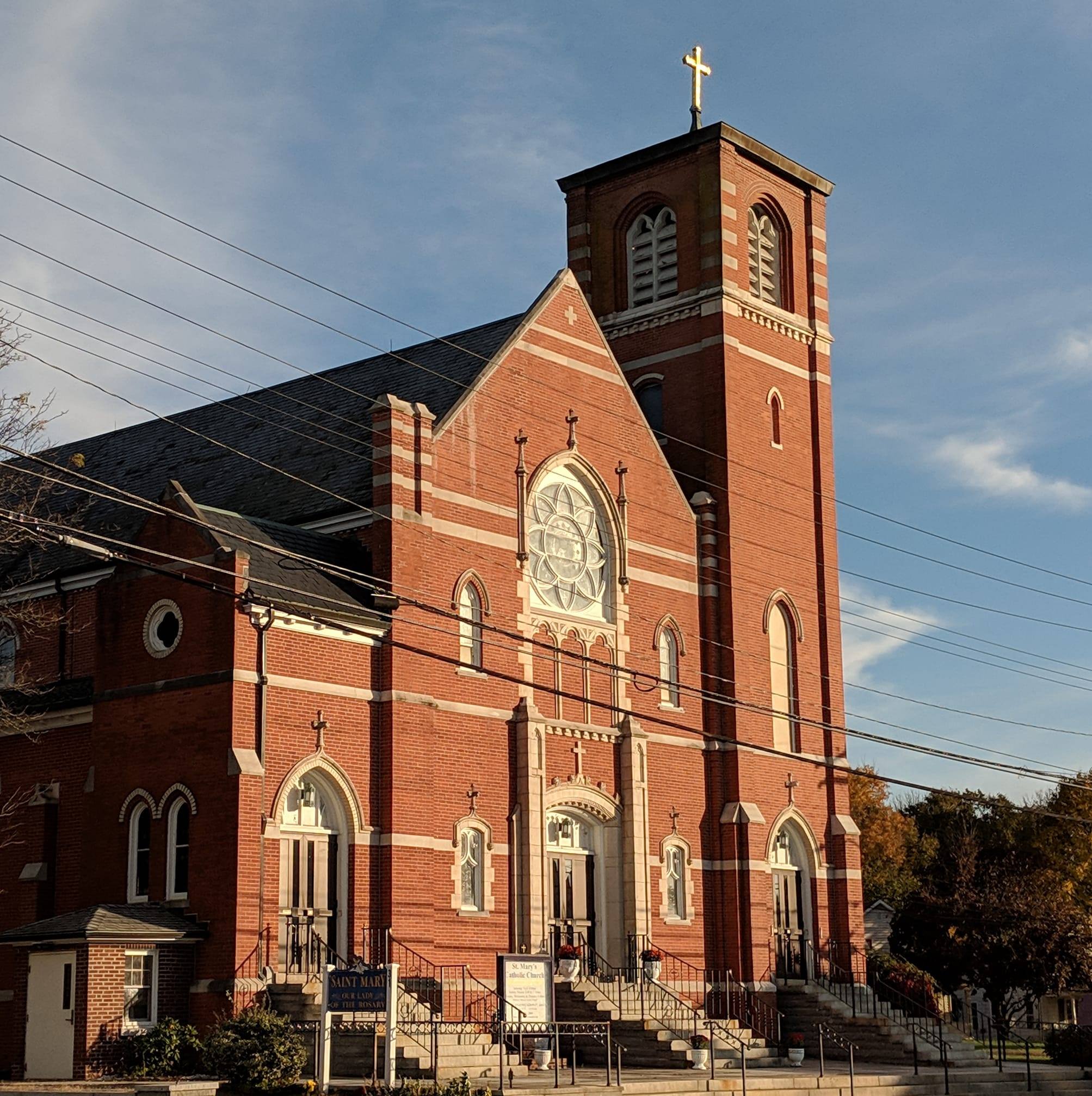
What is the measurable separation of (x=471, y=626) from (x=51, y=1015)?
10.4 meters

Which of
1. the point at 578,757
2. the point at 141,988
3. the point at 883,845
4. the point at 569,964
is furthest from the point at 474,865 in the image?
the point at 883,845

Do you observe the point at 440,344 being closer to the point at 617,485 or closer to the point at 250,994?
the point at 617,485

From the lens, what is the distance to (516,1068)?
27656mm

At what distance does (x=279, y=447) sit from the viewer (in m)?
37.5

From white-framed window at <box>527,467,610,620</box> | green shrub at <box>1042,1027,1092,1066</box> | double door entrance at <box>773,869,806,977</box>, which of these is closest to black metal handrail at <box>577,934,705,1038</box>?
double door entrance at <box>773,869,806,977</box>

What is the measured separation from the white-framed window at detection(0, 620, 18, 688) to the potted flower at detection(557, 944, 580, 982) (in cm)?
1247

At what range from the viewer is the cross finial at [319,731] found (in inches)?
1161

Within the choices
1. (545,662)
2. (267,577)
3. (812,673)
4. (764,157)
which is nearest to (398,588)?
(267,577)

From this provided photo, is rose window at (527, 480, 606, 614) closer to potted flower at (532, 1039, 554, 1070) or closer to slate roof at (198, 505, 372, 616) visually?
slate roof at (198, 505, 372, 616)

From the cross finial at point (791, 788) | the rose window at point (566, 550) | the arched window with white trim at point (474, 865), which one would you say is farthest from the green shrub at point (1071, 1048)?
the arched window with white trim at point (474, 865)

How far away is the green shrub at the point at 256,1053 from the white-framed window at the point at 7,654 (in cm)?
1263

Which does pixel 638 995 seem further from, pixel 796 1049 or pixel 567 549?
pixel 567 549

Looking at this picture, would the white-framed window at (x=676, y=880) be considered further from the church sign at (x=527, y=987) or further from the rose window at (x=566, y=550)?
the church sign at (x=527, y=987)

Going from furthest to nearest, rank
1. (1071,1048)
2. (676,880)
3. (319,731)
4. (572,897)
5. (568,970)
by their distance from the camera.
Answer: (1071,1048) < (676,880) < (572,897) < (568,970) < (319,731)
